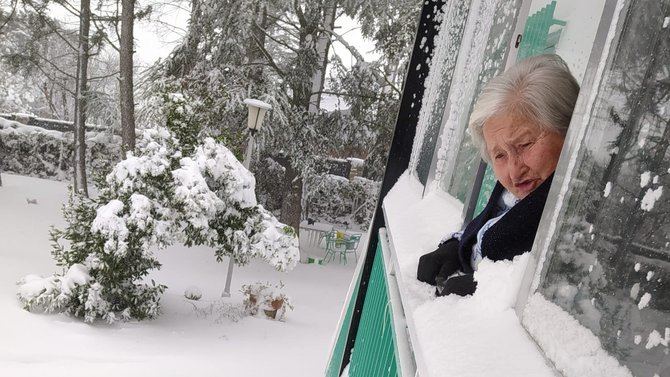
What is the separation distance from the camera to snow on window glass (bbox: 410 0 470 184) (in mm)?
2873

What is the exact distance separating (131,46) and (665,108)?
14513 millimetres

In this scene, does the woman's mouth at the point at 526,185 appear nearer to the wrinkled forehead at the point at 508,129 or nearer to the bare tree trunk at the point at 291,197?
the wrinkled forehead at the point at 508,129

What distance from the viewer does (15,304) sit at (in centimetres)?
873

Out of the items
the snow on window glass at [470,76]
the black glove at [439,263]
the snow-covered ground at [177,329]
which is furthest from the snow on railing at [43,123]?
the black glove at [439,263]

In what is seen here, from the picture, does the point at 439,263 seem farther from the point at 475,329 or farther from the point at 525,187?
the point at 475,329

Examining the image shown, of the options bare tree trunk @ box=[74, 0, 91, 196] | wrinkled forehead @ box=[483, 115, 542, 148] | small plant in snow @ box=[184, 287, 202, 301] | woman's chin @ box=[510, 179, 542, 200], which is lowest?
small plant in snow @ box=[184, 287, 202, 301]

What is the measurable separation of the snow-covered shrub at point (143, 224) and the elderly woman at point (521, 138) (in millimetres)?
7535

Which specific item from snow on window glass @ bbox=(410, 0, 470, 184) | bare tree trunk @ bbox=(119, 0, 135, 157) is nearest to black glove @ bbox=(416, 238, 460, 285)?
snow on window glass @ bbox=(410, 0, 470, 184)

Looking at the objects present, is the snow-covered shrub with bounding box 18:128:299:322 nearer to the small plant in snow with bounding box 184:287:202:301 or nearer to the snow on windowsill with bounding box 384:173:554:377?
the small plant in snow with bounding box 184:287:202:301

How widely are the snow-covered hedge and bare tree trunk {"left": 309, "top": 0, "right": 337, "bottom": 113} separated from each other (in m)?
7.29

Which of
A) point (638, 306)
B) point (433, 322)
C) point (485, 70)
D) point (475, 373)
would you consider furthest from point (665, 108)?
point (485, 70)

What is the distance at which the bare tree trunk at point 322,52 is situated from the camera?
1359 centimetres

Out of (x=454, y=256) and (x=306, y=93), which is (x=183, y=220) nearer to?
(x=306, y=93)

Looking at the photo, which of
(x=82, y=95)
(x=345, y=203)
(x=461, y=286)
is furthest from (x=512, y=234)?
(x=345, y=203)
